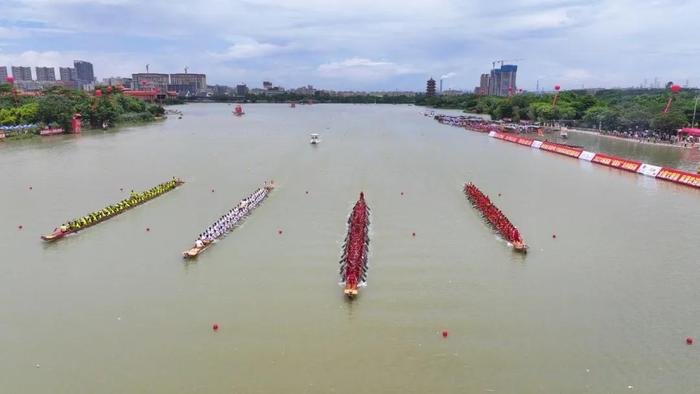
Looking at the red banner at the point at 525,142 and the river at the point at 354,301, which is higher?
the red banner at the point at 525,142

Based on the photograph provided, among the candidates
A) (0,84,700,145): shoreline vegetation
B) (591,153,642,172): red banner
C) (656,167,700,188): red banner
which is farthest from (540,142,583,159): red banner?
(0,84,700,145): shoreline vegetation

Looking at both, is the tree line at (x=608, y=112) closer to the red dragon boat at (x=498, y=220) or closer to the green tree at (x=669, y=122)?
the green tree at (x=669, y=122)

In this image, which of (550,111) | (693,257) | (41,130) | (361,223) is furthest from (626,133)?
(41,130)

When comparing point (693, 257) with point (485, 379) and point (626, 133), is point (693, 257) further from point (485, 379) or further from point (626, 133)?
point (626, 133)

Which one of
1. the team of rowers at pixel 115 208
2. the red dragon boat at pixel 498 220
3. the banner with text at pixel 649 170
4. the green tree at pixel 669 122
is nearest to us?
the red dragon boat at pixel 498 220

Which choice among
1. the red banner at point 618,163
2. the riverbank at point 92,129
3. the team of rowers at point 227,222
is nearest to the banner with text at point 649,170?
the red banner at point 618,163
